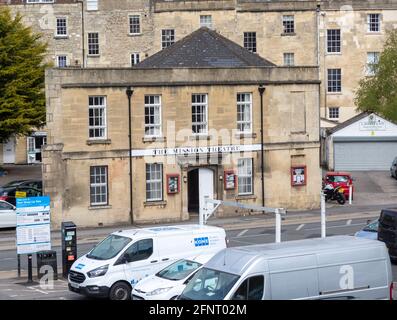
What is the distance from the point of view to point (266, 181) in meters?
44.5

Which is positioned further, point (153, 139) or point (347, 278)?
point (153, 139)

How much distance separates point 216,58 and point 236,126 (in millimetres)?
4375

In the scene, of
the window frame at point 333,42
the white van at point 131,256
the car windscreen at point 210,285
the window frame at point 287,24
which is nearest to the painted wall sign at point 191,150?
the white van at point 131,256

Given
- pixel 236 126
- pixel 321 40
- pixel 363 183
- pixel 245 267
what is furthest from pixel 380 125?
pixel 245 267

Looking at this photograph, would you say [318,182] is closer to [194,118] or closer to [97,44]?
[194,118]

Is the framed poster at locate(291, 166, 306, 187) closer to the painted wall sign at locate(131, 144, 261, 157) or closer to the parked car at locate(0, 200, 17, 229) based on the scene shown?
the painted wall sign at locate(131, 144, 261, 157)

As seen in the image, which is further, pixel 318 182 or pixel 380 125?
pixel 380 125

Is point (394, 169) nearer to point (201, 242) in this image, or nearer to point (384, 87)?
point (384, 87)

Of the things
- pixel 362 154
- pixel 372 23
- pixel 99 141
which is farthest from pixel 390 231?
pixel 372 23

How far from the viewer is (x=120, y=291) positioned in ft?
78.2

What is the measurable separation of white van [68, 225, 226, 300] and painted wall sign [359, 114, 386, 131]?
35.2m

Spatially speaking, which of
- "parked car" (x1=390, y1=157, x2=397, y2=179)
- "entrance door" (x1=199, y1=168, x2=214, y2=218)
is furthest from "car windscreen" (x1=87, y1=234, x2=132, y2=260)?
"parked car" (x1=390, y1=157, x2=397, y2=179)

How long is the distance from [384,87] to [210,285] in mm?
48607

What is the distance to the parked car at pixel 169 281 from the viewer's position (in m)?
21.1
